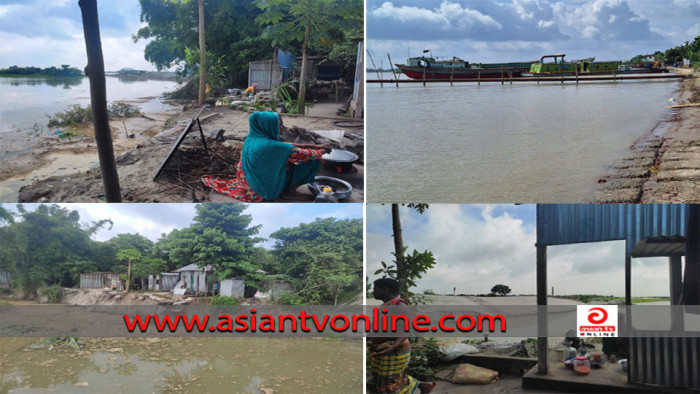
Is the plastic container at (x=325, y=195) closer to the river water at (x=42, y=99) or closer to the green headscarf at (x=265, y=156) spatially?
the green headscarf at (x=265, y=156)

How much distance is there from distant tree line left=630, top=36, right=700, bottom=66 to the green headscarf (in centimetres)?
254

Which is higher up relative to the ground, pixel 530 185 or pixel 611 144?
pixel 611 144

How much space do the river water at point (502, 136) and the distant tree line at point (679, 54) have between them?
413mm

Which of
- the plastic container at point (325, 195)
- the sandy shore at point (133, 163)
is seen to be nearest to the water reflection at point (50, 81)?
the sandy shore at point (133, 163)

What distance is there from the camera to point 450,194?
347cm

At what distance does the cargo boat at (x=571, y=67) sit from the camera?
12.7ft

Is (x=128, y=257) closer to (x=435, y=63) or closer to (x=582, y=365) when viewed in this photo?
(x=435, y=63)

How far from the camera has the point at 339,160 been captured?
3020mm

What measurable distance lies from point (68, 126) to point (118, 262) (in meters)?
0.91

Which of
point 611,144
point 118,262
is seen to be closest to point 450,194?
point 611,144

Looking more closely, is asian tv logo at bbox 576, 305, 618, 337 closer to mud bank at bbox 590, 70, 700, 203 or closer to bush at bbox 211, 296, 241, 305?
mud bank at bbox 590, 70, 700, 203

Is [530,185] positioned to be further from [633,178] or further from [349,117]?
[349,117]

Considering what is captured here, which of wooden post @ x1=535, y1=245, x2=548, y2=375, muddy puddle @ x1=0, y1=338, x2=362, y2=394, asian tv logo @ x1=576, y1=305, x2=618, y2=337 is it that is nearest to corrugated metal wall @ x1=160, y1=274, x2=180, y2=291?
muddy puddle @ x1=0, y1=338, x2=362, y2=394
